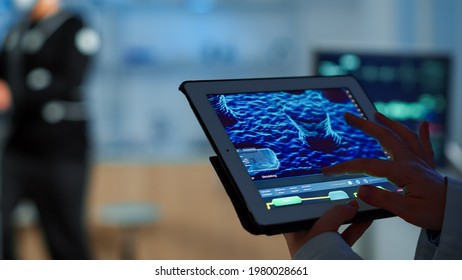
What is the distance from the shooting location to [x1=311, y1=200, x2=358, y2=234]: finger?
28.2 inches

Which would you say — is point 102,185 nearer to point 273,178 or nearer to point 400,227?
point 400,227

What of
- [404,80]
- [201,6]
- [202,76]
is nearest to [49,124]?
[404,80]

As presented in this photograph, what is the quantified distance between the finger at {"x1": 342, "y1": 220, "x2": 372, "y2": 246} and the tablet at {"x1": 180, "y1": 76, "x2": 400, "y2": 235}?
3 cm

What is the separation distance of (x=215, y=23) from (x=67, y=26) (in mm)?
1655

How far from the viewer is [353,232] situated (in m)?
0.78

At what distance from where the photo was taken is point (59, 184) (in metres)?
2.84

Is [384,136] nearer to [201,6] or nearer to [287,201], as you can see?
[287,201]

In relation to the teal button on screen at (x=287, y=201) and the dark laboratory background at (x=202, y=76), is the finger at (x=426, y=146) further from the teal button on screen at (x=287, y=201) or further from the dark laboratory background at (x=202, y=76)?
the dark laboratory background at (x=202, y=76)

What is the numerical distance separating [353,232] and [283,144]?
0.12 metres

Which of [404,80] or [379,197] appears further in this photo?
[404,80]

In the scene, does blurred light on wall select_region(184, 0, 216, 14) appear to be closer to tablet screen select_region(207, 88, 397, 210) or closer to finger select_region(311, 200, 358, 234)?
tablet screen select_region(207, 88, 397, 210)

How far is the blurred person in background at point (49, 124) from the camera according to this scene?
2826 millimetres

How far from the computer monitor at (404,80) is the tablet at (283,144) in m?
1.37

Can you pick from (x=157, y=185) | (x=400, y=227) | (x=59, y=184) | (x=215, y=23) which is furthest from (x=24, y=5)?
(x=400, y=227)
